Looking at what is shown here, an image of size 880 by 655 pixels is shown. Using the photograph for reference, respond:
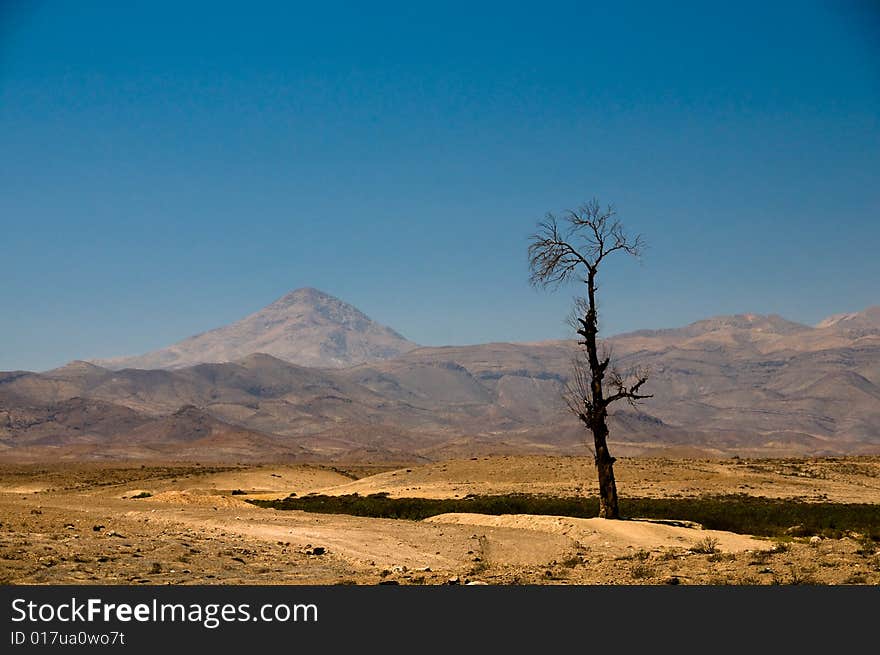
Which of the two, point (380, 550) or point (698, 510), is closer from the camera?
point (380, 550)

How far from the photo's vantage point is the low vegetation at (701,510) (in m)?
26.6

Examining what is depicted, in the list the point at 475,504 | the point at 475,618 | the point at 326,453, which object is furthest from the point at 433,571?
the point at 326,453

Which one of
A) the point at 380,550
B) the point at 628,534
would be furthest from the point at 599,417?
the point at 380,550

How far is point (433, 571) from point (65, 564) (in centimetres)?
659

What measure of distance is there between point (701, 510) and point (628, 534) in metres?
10.1

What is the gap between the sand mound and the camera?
21375 millimetres

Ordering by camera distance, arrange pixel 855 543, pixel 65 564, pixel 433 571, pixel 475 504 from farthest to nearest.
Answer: pixel 475 504 → pixel 855 543 → pixel 433 571 → pixel 65 564

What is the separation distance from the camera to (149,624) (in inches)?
430

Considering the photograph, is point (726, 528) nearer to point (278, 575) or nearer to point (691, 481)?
point (278, 575)

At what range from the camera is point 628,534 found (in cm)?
2289

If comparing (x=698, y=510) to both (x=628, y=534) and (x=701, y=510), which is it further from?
(x=628, y=534)

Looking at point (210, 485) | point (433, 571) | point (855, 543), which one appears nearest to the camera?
point (433, 571)

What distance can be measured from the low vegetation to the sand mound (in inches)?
85.9

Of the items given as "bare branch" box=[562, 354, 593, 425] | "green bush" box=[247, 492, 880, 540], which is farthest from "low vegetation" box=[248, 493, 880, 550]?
"bare branch" box=[562, 354, 593, 425]
